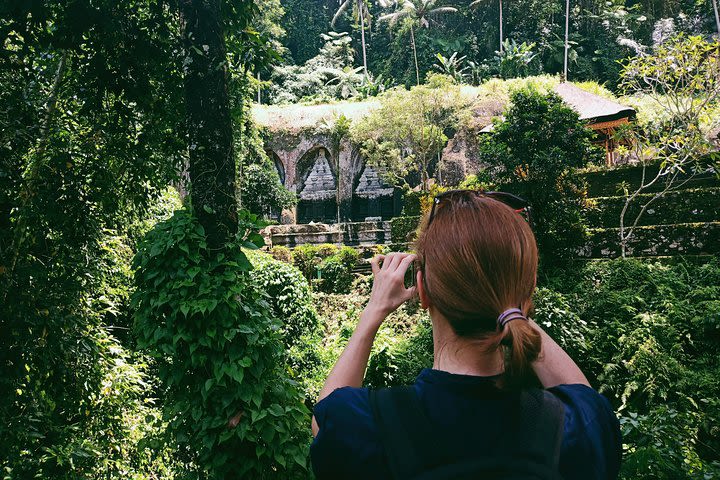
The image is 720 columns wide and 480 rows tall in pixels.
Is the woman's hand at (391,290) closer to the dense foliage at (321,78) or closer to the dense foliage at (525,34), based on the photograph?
the dense foliage at (525,34)

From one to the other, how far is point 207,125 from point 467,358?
8.93ft

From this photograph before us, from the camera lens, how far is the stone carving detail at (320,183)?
25625 mm

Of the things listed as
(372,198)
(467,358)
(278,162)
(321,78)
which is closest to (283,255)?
(372,198)

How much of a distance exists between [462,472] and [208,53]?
3.09 meters

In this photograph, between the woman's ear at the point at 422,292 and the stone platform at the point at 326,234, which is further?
the stone platform at the point at 326,234

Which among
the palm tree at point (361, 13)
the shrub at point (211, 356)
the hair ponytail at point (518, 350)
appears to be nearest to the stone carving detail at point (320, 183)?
the palm tree at point (361, 13)

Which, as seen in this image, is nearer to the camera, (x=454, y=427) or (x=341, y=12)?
(x=454, y=427)

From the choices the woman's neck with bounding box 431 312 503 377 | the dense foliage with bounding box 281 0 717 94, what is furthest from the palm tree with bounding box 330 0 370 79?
the woman's neck with bounding box 431 312 503 377

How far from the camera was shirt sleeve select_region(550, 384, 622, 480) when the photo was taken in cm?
95

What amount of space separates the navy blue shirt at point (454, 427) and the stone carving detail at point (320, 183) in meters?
24.7

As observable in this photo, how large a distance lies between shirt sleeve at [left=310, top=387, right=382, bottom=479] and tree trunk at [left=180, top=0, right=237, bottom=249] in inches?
95.2

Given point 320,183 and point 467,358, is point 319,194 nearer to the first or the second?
point 320,183

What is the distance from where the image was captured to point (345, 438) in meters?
0.93

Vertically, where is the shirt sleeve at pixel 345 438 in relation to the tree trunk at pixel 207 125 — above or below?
below
